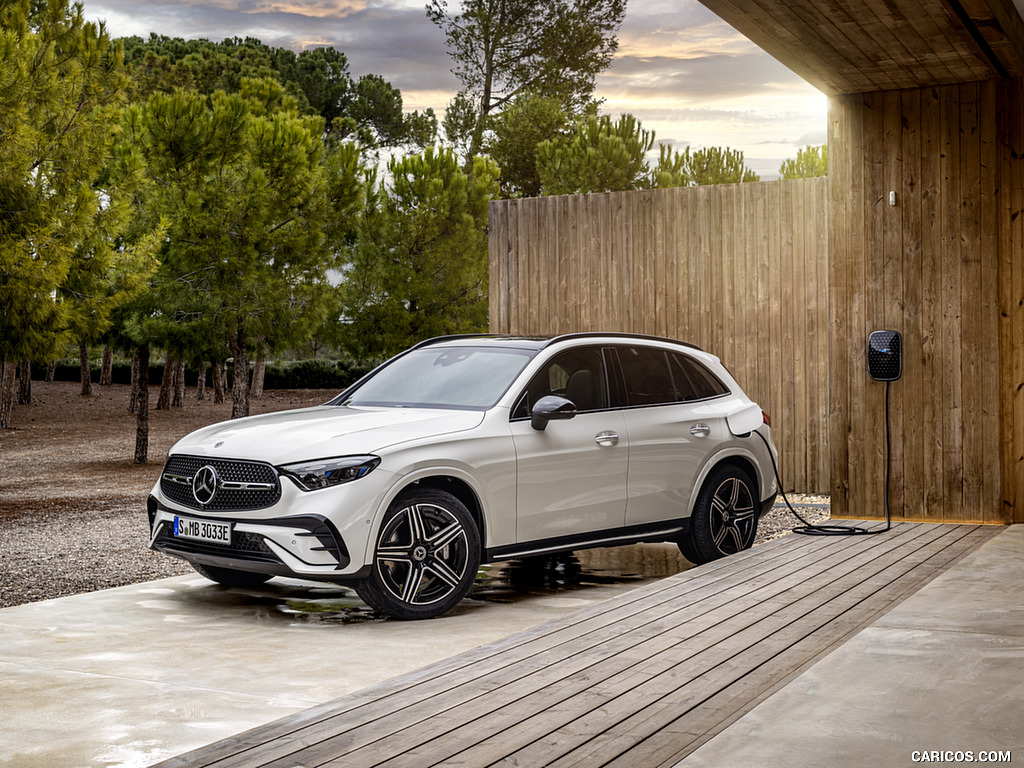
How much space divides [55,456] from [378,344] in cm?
710

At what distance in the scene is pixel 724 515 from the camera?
8219 mm

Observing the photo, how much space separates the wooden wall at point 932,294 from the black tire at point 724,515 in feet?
3.64

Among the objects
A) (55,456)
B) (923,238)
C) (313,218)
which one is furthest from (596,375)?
(55,456)

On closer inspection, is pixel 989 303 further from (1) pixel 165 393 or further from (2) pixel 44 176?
(1) pixel 165 393

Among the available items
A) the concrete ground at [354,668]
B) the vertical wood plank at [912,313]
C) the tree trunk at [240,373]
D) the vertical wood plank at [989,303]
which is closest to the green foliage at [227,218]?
the tree trunk at [240,373]

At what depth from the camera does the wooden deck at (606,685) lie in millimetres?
3430

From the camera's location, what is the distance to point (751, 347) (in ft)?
38.9

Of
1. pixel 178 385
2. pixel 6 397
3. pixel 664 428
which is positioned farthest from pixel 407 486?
pixel 178 385

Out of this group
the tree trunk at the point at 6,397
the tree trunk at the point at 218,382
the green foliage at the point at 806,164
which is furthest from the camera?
the tree trunk at the point at 218,382

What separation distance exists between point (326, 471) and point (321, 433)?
0.37m

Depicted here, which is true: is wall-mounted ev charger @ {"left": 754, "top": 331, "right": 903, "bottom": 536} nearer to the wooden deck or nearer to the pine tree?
the wooden deck

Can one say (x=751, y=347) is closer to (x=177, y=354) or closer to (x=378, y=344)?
(x=177, y=354)

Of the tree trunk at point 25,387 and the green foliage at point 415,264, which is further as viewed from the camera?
the tree trunk at point 25,387

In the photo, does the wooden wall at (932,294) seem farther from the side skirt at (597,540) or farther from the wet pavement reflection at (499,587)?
the side skirt at (597,540)
